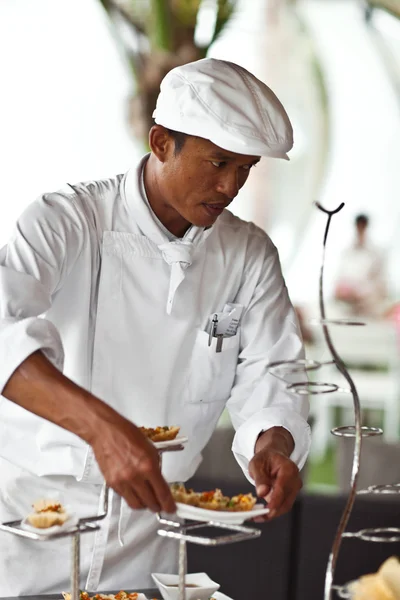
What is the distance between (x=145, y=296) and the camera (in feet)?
7.00

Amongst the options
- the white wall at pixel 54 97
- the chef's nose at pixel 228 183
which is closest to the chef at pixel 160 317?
the chef's nose at pixel 228 183

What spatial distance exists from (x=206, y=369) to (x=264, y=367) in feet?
0.44

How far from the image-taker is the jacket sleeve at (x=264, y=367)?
6.90 ft

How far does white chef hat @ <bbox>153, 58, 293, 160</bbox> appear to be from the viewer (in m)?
1.85

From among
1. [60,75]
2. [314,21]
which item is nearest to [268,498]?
[60,75]

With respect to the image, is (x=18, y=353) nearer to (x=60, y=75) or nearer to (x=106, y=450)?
(x=106, y=450)

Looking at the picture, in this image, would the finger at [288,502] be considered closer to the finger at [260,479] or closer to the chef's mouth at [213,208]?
the finger at [260,479]

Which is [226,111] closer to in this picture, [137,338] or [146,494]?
[137,338]

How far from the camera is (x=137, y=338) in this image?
213 cm

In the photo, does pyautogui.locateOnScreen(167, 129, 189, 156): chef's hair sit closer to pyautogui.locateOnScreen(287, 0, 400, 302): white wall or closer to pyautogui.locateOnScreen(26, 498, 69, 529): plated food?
pyautogui.locateOnScreen(26, 498, 69, 529): plated food

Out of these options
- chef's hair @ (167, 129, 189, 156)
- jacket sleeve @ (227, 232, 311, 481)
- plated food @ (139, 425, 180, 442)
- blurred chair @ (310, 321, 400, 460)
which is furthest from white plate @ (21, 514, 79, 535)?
blurred chair @ (310, 321, 400, 460)

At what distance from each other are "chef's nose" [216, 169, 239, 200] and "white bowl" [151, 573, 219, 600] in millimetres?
812

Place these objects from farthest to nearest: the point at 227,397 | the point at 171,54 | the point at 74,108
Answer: the point at 74,108 → the point at 171,54 → the point at 227,397

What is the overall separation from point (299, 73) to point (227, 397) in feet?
17.3
